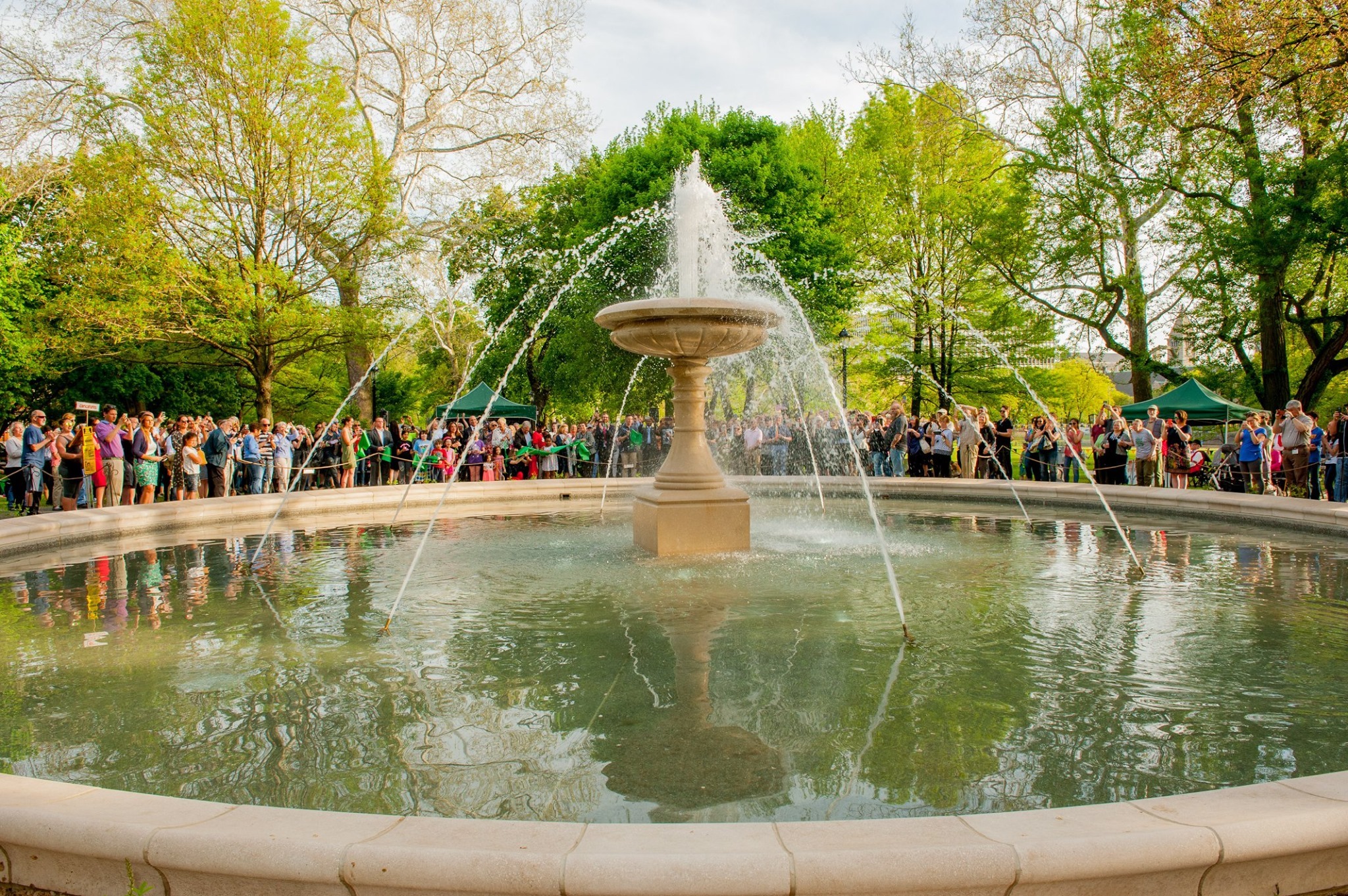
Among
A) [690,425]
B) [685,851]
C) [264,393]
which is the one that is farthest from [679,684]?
[264,393]

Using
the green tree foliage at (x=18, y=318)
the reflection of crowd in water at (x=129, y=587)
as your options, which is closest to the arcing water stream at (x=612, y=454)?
the reflection of crowd in water at (x=129, y=587)

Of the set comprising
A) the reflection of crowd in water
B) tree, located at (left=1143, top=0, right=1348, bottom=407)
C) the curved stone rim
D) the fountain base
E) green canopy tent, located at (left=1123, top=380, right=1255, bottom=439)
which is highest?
tree, located at (left=1143, top=0, right=1348, bottom=407)

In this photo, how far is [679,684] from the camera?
17.1 ft

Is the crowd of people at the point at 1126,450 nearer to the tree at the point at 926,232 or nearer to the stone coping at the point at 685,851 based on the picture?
the stone coping at the point at 685,851

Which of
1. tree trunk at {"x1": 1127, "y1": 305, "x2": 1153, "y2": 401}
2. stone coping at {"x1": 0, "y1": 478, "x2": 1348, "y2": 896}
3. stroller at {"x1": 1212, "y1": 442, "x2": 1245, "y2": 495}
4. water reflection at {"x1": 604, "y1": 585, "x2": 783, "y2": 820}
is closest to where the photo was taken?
stone coping at {"x1": 0, "y1": 478, "x2": 1348, "y2": 896}

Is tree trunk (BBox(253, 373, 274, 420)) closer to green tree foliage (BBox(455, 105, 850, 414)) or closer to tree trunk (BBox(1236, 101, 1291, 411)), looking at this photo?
green tree foliage (BBox(455, 105, 850, 414))

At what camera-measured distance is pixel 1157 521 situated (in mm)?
12969

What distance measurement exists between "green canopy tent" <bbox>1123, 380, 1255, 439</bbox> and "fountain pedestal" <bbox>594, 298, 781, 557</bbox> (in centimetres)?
1757

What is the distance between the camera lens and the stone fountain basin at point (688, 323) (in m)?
9.28

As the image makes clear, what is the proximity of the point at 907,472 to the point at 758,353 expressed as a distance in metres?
12.6

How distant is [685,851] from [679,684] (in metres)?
2.64

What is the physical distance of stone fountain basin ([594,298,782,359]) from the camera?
9281 millimetres

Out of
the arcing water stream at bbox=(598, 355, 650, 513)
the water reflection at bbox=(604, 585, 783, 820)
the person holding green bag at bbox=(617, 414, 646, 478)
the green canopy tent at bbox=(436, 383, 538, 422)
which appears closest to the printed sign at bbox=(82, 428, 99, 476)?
the arcing water stream at bbox=(598, 355, 650, 513)

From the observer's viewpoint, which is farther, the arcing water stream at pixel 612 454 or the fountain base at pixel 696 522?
the arcing water stream at pixel 612 454
